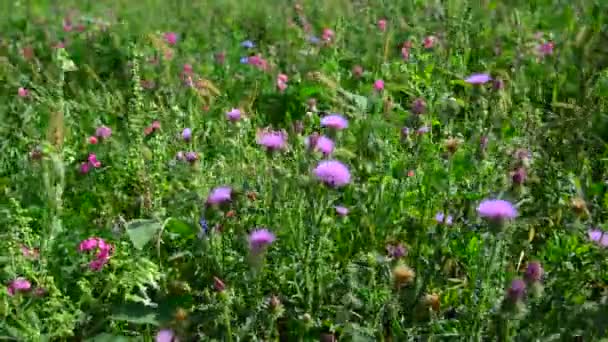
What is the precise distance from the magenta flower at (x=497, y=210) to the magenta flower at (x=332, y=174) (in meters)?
0.29

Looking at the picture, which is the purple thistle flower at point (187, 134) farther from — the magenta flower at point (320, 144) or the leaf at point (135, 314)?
the leaf at point (135, 314)

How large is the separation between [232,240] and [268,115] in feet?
3.84

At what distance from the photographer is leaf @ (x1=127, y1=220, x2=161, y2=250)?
1.66 meters

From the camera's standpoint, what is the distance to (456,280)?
5.74 ft

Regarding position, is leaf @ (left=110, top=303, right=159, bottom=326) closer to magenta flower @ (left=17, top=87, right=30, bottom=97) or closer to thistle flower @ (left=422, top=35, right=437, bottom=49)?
magenta flower @ (left=17, top=87, right=30, bottom=97)

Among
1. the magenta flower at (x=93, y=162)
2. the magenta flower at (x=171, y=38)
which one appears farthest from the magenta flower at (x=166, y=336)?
the magenta flower at (x=171, y=38)

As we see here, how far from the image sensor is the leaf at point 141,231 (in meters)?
1.66

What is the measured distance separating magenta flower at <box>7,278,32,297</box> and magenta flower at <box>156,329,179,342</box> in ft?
0.88

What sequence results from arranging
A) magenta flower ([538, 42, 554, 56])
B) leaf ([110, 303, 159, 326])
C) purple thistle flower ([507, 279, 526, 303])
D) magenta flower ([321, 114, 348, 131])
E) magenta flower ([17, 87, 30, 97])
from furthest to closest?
magenta flower ([538, 42, 554, 56]), magenta flower ([17, 87, 30, 97]), magenta flower ([321, 114, 348, 131]), leaf ([110, 303, 159, 326]), purple thistle flower ([507, 279, 526, 303])

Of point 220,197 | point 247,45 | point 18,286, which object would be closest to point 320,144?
point 220,197

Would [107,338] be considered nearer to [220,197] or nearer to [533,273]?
[220,197]

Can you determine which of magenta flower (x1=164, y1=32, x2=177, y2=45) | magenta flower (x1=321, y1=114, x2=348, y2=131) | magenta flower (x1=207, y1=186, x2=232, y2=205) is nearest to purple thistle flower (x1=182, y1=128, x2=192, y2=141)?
magenta flower (x1=321, y1=114, x2=348, y2=131)

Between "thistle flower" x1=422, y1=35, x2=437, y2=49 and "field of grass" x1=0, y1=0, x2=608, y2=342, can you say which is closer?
"field of grass" x1=0, y1=0, x2=608, y2=342

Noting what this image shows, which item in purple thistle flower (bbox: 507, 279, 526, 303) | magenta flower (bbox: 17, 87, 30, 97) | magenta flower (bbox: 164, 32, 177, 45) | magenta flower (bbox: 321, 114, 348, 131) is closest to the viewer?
purple thistle flower (bbox: 507, 279, 526, 303)
